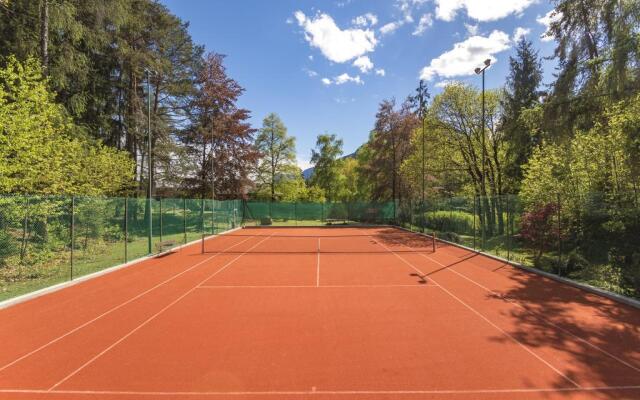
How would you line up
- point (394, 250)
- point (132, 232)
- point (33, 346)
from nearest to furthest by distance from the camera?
point (33, 346) < point (394, 250) < point (132, 232)

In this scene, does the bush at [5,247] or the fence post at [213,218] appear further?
the fence post at [213,218]

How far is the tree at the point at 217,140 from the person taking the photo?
3750cm

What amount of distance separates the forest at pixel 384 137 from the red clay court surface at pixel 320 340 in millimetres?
3272

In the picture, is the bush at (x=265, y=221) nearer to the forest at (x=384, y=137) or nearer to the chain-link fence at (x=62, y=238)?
the forest at (x=384, y=137)

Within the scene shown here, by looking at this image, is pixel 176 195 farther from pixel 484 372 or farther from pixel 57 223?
pixel 484 372

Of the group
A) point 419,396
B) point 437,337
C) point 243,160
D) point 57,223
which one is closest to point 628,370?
point 437,337

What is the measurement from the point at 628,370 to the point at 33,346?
9.25m

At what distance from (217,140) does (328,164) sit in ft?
91.6

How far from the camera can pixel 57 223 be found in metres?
14.5

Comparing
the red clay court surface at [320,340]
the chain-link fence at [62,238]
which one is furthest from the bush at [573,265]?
the chain-link fence at [62,238]

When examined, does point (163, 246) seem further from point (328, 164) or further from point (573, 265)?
point (328, 164)

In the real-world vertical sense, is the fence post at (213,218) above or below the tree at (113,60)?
below

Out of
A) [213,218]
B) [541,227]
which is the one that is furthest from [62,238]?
[541,227]

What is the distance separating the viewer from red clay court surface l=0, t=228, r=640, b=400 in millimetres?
4785
